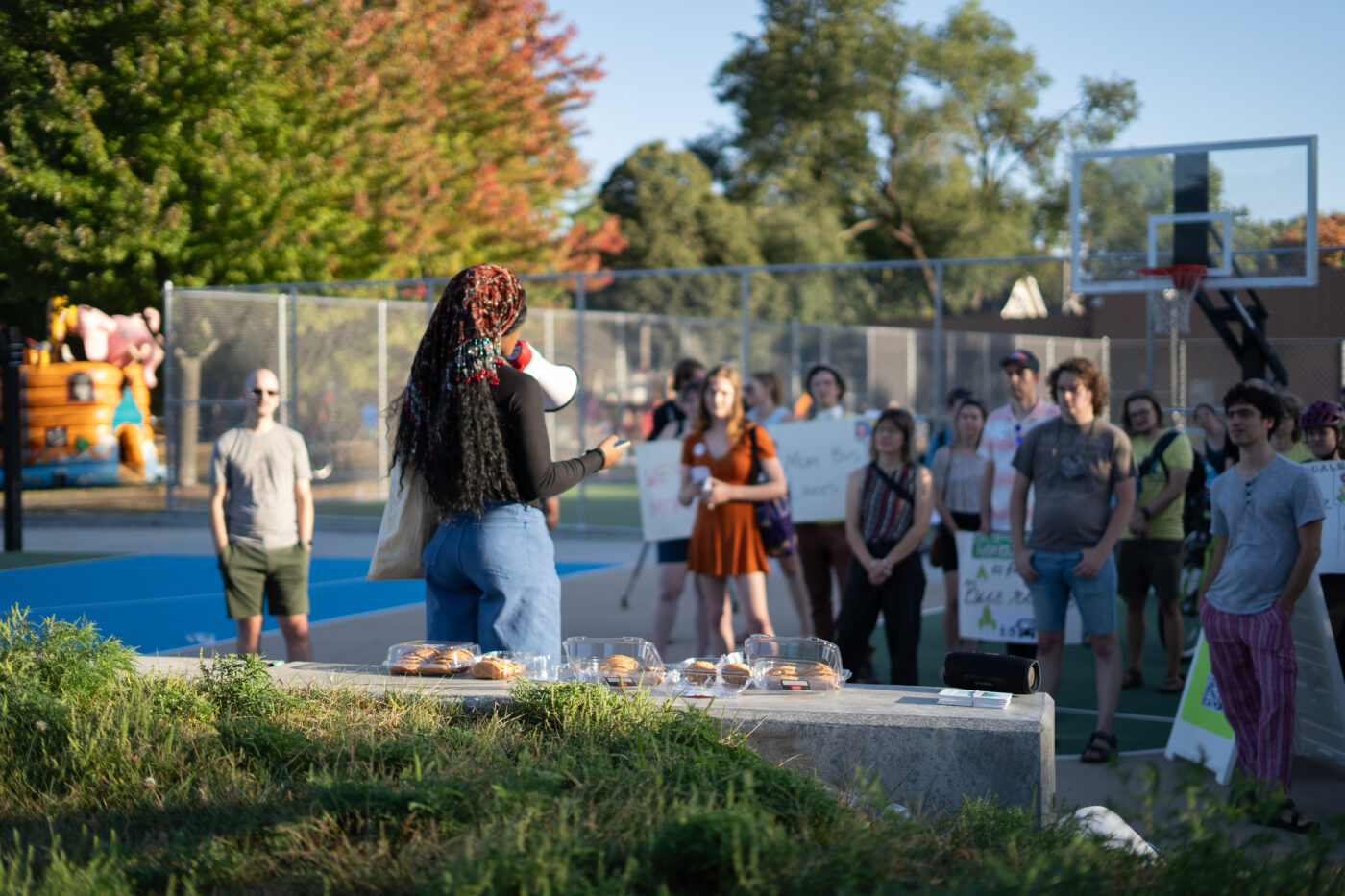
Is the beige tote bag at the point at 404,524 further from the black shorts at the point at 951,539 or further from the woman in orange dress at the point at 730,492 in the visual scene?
the black shorts at the point at 951,539

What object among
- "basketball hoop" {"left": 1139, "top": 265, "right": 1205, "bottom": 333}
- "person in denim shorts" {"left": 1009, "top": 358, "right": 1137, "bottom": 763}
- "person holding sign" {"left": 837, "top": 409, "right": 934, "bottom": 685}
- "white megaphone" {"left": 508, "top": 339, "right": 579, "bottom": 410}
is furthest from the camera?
"basketball hoop" {"left": 1139, "top": 265, "right": 1205, "bottom": 333}

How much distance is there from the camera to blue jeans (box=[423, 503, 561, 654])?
4332 mm

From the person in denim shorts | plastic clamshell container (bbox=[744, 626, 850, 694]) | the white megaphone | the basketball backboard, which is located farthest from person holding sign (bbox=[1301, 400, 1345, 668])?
the basketball backboard

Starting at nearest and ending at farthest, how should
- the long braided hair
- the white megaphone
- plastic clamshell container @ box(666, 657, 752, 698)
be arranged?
plastic clamshell container @ box(666, 657, 752, 698) → the long braided hair → the white megaphone

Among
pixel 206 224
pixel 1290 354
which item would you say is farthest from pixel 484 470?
pixel 206 224

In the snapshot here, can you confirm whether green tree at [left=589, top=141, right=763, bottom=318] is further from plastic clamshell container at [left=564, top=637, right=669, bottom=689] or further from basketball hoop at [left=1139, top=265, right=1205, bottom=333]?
plastic clamshell container at [left=564, top=637, right=669, bottom=689]

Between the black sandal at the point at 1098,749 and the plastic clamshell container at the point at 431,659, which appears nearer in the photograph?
the plastic clamshell container at the point at 431,659

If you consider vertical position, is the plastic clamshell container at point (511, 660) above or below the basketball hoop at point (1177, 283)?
below

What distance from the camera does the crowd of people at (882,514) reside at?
4.32 meters

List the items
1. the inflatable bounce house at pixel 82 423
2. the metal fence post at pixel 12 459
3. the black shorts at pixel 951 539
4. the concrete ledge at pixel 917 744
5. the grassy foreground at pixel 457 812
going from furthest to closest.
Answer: the inflatable bounce house at pixel 82 423
the metal fence post at pixel 12 459
the black shorts at pixel 951 539
the concrete ledge at pixel 917 744
the grassy foreground at pixel 457 812

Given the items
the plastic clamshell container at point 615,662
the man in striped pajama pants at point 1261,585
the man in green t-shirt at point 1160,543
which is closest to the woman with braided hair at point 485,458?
the plastic clamshell container at point 615,662

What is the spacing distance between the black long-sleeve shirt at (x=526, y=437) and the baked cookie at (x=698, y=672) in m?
0.71

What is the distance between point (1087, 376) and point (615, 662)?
345 cm

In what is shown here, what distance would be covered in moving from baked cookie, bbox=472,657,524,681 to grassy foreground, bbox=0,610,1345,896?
24cm
